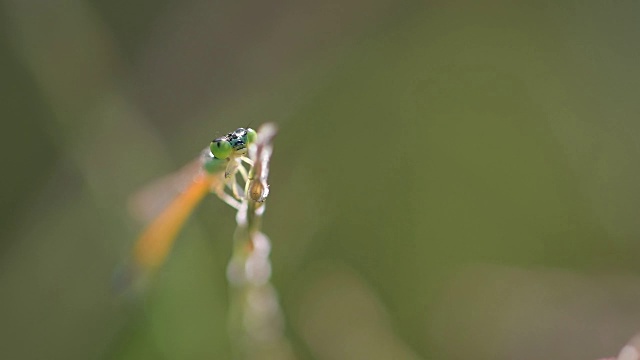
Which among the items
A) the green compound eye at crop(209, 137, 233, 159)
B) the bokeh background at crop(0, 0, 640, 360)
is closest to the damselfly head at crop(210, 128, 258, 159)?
the green compound eye at crop(209, 137, 233, 159)

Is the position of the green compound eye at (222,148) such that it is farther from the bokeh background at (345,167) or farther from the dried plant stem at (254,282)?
the bokeh background at (345,167)

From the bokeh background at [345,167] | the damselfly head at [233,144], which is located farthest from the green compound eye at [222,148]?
the bokeh background at [345,167]

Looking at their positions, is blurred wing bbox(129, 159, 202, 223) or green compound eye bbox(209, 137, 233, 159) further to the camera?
blurred wing bbox(129, 159, 202, 223)

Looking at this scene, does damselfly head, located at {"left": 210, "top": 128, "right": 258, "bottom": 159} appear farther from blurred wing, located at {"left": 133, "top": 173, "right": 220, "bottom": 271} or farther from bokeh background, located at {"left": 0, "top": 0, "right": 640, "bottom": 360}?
bokeh background, located at {"left": 0, "top": 0, "right": 640, "bottom": 360}

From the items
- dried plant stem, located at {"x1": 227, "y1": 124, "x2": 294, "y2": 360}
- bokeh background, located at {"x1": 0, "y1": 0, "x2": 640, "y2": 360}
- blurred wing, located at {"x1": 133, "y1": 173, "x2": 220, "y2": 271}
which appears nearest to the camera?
dried plant stem, located at {"x1": 227, "y1": 124, "x2": 294, "y2": 360}

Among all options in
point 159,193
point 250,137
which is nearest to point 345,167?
point 159,193

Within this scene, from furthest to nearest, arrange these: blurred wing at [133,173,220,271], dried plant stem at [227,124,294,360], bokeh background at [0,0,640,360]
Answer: bokeh background at [0,0,640,360] < blurred wing at [133,173,220,271] < dried plant stem at [227,124,294,360]
